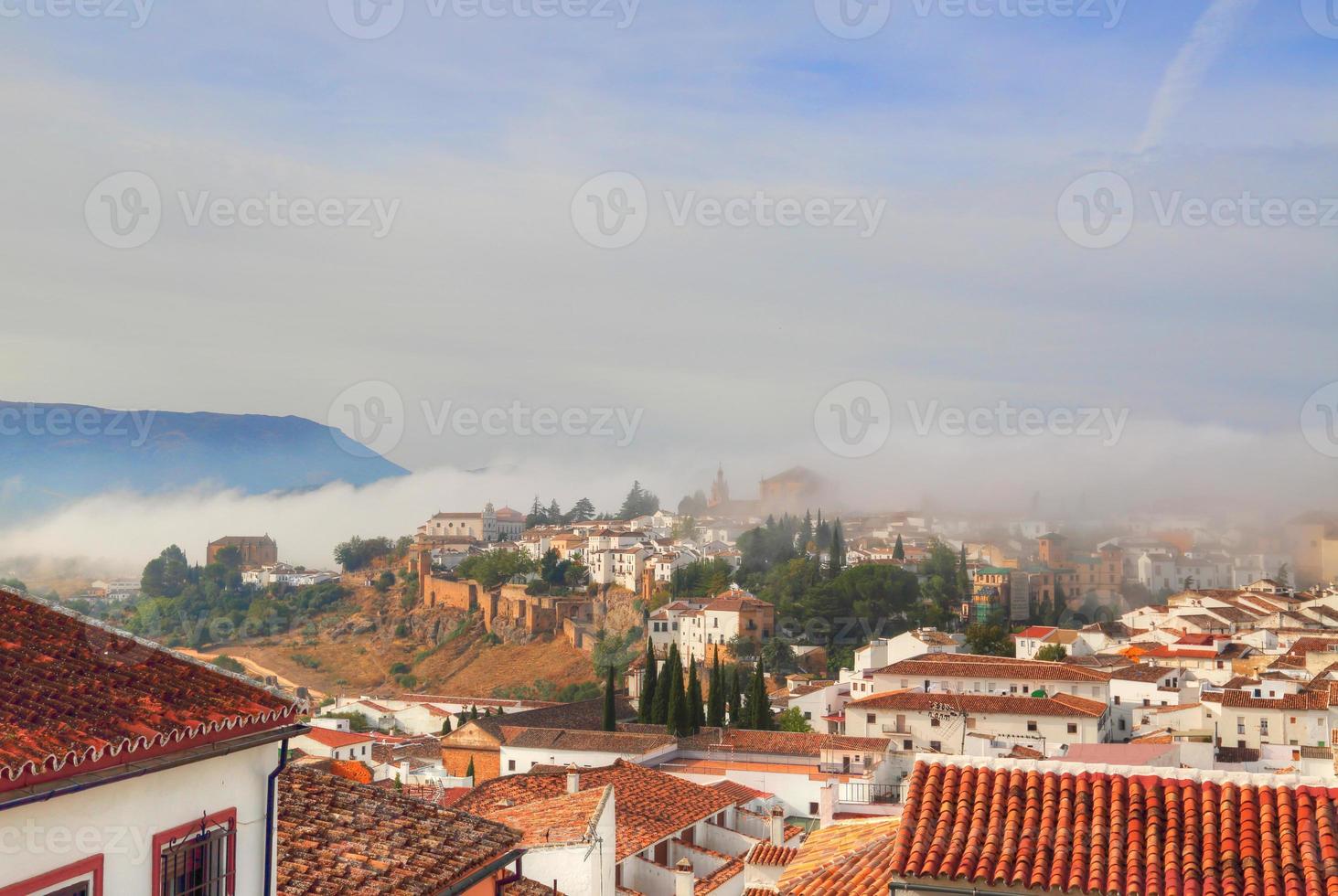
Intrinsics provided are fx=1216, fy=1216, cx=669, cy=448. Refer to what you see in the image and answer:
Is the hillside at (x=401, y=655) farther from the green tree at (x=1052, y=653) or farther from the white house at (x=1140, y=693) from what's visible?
the white house at (x=1140, y=693)

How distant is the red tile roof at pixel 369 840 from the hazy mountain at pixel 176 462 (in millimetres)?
107917

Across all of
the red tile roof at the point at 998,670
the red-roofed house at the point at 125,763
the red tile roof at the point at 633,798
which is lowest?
the red tile roof at the point at 998,670

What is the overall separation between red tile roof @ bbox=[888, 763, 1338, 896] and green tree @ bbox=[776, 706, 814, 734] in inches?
1396

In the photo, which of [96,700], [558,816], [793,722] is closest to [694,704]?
[793,722]

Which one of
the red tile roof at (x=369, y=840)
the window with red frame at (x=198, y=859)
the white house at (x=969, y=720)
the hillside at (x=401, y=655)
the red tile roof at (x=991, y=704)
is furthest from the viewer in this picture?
the hillside at (x=401, y=655)

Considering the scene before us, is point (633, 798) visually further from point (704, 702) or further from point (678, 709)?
point (704, 702)

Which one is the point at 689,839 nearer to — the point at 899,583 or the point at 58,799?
the point at 58,799

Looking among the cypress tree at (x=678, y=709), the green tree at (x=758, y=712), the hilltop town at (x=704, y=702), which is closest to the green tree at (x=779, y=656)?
the hilltop town at (x=704, y=702)

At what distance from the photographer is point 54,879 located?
13.7ft

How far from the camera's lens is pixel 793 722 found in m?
41.7

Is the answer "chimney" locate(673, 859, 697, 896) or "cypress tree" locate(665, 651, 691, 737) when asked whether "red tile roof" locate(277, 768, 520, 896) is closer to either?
"chimney" locate(673, 859, 697, 896)

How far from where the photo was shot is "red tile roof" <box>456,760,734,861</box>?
15.0 m

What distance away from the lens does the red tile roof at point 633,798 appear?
15008 millimetres

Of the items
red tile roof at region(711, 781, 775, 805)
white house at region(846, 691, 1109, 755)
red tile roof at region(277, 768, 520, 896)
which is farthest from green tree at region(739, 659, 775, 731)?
red tile roof at region(277, 768, 520, 896)
